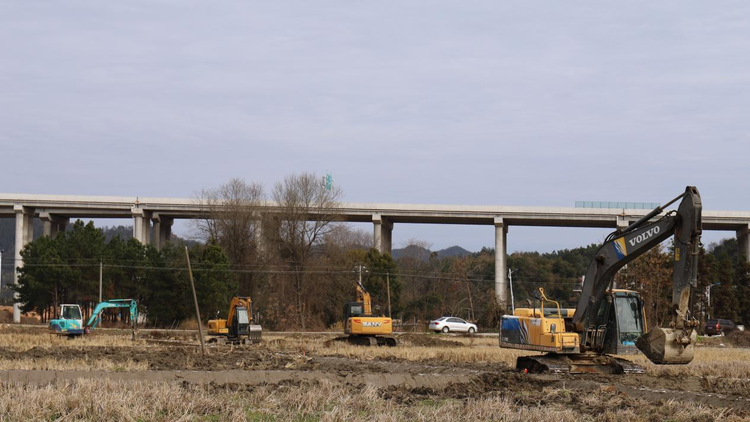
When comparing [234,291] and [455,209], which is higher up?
[455,209]

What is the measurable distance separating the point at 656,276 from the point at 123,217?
58.3 meters

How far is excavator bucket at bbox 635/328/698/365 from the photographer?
Result: 66.7 ft

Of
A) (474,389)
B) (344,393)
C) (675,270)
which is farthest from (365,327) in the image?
(344,393)

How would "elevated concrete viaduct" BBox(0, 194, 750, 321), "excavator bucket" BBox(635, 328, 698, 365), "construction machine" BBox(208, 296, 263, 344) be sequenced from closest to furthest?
"excavator bucket" BBox(635, 328, 698, 365) → "construction machine" BBox(208, 296, 263, 344) → "elevated concrete viaduct" BBox(0, 194, 750, 321)

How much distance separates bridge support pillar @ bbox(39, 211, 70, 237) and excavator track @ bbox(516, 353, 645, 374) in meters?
76.1

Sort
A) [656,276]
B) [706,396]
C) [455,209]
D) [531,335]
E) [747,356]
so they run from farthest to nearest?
[455,209] < [656,276] < [747,356] < [531,335] < [706,396]

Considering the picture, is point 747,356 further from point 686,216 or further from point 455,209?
point 455,209

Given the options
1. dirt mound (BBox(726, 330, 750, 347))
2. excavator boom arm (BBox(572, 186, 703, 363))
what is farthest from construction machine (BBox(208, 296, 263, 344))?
dirt mound (BBox(726, 330, 750, 347))

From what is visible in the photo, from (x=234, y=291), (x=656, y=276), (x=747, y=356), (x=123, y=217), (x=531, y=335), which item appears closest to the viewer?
(x=531, y=335)

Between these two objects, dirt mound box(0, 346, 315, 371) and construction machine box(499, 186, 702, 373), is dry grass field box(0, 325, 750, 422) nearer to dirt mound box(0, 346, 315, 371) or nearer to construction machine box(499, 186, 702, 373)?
dirt mound box(0, 346, 315, 371)

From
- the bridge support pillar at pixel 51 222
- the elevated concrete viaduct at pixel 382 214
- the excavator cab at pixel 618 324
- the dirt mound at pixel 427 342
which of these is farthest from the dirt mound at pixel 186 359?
the bridge support pillar at pixel 51 222

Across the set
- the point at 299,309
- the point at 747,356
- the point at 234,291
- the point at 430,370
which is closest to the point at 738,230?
the point at 299,309

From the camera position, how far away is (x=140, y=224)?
306 ft

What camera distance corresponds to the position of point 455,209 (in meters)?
94.0
